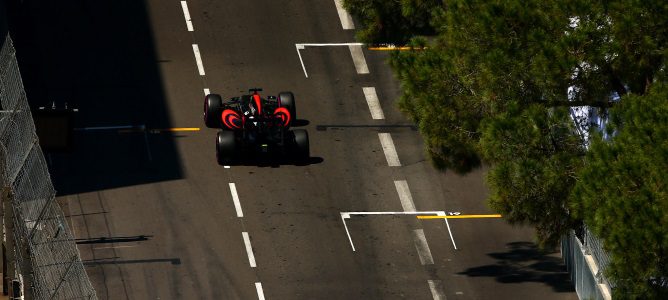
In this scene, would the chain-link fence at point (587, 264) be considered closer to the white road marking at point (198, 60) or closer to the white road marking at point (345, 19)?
the white road marking at point (198, 60)

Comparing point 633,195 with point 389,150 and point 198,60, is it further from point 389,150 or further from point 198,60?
point 198,60

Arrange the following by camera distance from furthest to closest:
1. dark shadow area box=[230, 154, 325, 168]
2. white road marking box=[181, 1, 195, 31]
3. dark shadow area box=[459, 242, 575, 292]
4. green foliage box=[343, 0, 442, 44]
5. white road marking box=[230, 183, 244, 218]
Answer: white road marking box=[181, 1, 195, 31] → dark shadow area box=[230, 154, 325, 168] → white road marking box=[230, 183, 244, 218] → green foliage box=[343, 0, 442, 44] → dark shadow area box=[459, 242, 575, 292]

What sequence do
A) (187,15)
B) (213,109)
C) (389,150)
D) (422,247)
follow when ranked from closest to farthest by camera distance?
1. (422,247)
2. (389,150)
3. (213,109)
4. (187,15)

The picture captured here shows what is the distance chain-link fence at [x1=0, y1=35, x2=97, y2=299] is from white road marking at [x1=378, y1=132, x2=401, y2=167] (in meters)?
21.0

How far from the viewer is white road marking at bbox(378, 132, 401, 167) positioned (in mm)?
59938

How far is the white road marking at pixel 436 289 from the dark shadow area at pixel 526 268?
2.89 feet

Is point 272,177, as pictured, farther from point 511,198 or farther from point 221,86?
point 511,198

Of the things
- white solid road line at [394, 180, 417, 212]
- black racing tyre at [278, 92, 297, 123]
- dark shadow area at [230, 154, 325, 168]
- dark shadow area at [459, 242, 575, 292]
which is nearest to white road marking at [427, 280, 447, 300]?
dark shadow area at [459, 242, 575, 292]

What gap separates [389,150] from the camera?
199 ft

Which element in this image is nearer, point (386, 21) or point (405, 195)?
point (386, 21)

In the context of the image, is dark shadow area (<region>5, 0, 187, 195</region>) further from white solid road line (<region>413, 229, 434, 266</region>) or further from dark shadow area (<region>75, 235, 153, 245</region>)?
white solid road line (<region>413, 229, 434, 266</region>)

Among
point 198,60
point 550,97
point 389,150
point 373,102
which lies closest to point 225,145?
point 389,150

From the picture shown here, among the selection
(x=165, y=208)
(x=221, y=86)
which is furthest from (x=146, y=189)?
→ (x=221, y=86)

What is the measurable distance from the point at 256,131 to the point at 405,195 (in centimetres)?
467
